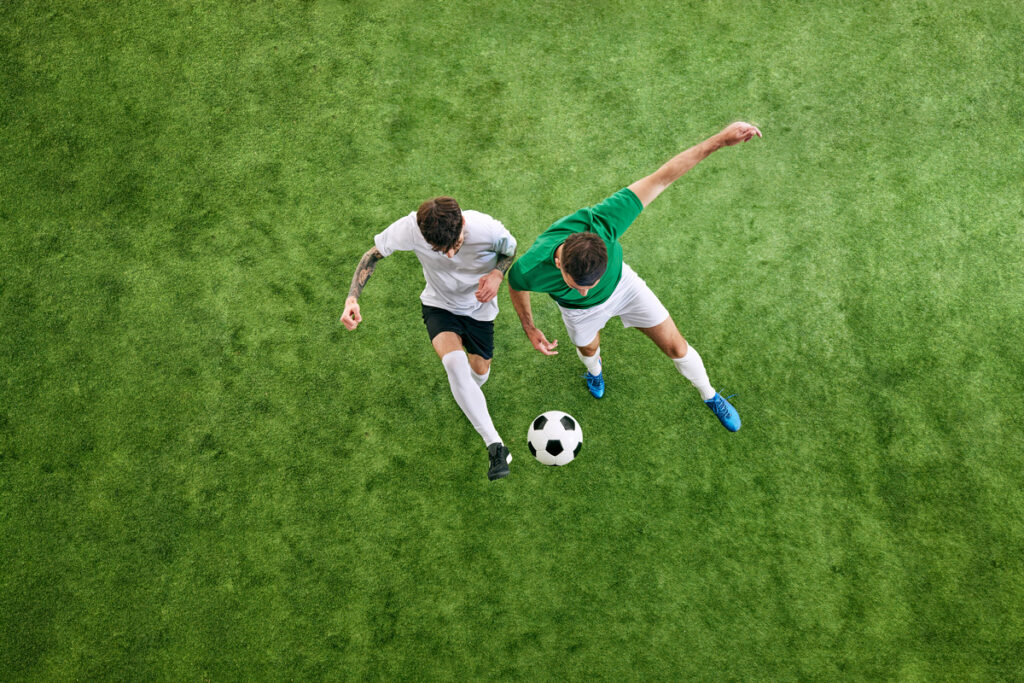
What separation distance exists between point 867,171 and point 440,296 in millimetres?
2732

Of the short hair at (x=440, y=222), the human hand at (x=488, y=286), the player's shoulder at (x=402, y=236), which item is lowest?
the human hand at (x=488, y=286)

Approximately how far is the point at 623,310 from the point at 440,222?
3.15ft

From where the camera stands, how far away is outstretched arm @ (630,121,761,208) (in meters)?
2.70

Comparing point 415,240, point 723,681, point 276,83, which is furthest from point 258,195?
point 723,681

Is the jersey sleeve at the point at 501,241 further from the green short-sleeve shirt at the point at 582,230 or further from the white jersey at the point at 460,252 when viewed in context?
the green short-sleeve shirt at the point at 582,230

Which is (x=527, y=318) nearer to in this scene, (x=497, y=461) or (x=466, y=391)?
(x=466, y=391)

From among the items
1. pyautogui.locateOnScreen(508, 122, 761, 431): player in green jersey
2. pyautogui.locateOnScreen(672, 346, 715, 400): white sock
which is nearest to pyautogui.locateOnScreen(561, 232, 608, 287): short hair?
pyautogui.locateOnScreen(508, 122, 761, 431): player in green jersey

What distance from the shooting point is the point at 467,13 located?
4430mm

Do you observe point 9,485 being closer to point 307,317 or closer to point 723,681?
point 307,317

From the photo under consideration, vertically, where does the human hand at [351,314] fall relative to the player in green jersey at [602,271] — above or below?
below

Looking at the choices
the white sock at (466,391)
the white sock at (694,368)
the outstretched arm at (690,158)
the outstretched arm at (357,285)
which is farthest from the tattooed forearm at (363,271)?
the white sock at (694,368)

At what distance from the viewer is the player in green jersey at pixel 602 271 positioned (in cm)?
261

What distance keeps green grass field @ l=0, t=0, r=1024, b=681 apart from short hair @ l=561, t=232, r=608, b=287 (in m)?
1.19

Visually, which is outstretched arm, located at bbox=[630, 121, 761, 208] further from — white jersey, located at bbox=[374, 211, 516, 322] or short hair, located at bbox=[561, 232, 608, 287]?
white jersey, located at bbox=[374, 211, 516, 322]
